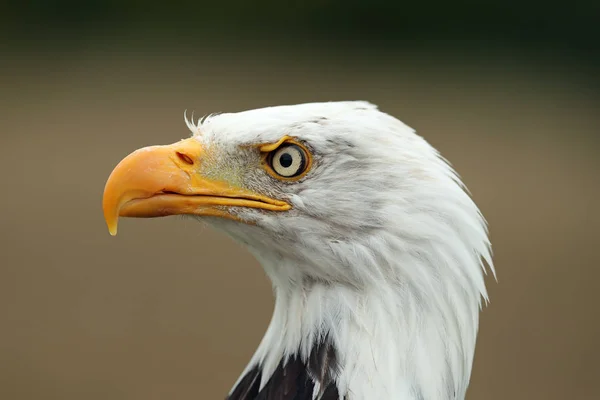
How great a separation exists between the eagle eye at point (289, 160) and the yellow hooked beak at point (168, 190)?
56 millimetres

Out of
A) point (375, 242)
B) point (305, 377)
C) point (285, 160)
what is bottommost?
point (305, 377)

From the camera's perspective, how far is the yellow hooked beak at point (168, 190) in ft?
5.38

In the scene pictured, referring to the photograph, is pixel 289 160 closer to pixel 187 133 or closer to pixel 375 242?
pixel 375 242

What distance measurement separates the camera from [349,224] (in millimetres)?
1645

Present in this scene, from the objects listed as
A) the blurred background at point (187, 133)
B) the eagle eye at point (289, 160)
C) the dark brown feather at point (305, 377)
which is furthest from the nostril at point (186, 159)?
the blurred background at point (187, 133)

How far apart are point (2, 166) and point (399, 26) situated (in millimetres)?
3035

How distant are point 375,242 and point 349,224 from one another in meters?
0.06

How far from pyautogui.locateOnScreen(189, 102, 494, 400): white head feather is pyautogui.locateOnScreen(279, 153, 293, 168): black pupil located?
0.04m

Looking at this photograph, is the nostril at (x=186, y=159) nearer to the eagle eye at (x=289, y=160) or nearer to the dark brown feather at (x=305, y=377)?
the eagle eye at (x=289, y=160)

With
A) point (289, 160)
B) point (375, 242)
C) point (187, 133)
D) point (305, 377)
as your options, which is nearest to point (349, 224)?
point (375, 242)

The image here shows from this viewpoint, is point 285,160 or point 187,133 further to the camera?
point 187,133

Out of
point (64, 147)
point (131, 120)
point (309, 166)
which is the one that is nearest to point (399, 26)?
point (131, 120)

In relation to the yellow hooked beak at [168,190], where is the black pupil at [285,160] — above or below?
above

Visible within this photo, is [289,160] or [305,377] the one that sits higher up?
[289,160]
